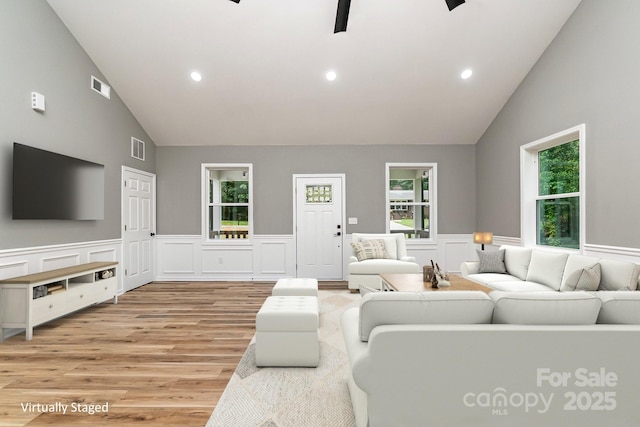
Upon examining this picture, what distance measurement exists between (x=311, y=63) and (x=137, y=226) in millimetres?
4104

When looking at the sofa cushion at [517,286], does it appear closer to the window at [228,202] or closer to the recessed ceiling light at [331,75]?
the recessed ceiling light at [331,75]

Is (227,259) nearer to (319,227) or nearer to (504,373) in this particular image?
(319,227)

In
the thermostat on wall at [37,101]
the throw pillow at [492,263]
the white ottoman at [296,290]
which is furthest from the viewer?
the throw pillow at [492,263]

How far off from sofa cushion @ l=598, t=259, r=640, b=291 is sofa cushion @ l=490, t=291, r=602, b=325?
71.2 inches

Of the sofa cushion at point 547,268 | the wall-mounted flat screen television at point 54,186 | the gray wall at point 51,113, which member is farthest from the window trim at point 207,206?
the sofa cushion at point 547,268

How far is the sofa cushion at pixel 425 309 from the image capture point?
171 centimetres

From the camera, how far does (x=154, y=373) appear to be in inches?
103

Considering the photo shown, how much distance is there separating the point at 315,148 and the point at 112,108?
3.50m

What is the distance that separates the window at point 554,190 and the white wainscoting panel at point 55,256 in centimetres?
640

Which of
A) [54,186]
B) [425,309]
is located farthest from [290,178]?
[425,309]

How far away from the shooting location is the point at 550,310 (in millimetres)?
1707

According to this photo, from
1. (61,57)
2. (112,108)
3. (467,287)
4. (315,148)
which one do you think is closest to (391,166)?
(315,148)

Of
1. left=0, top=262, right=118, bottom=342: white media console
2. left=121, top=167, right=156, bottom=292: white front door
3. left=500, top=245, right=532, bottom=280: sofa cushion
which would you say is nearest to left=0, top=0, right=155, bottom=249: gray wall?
left=121, top=167, right=156, bottom=292: white front door

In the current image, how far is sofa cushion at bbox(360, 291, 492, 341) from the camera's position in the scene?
5.63ft
